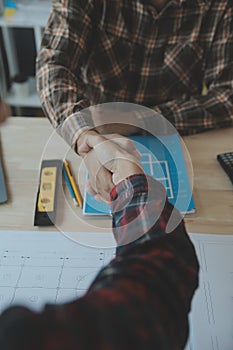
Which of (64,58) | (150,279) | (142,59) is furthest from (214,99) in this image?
(150,279)

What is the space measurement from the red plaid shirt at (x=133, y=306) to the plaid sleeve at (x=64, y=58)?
46 cm

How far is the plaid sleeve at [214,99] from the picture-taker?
0.94m

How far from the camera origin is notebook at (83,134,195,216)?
2.37 feet

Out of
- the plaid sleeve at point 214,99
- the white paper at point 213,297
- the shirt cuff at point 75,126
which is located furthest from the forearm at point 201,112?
the white paper at point 213,297

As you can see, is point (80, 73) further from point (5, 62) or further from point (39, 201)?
point (5, 62)

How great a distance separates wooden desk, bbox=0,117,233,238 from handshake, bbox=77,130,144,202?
60 millimetres

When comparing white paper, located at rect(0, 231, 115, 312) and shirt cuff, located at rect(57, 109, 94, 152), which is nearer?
white paper, located at rect(0, 231, 115, 312)

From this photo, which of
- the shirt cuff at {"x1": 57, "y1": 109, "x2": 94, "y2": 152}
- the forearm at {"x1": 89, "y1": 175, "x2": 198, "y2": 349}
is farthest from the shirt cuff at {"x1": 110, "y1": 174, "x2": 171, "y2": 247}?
the shirt cuff at {"x1": 57, "y1": 109, "x2": 94, "y2": 152}

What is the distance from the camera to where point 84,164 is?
80 cm

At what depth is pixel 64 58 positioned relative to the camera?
94 cm

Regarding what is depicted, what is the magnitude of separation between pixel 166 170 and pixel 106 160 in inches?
6.7

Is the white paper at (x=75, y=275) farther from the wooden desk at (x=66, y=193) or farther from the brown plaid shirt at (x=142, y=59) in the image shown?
the brown plaid shirt at (x=142, y=59)

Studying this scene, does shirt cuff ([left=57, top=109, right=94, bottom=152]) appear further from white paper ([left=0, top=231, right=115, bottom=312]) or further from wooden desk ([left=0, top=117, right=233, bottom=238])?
white paper ([left=0, top=231, right=115, bottom=312])

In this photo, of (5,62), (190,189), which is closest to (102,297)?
(190,189)
